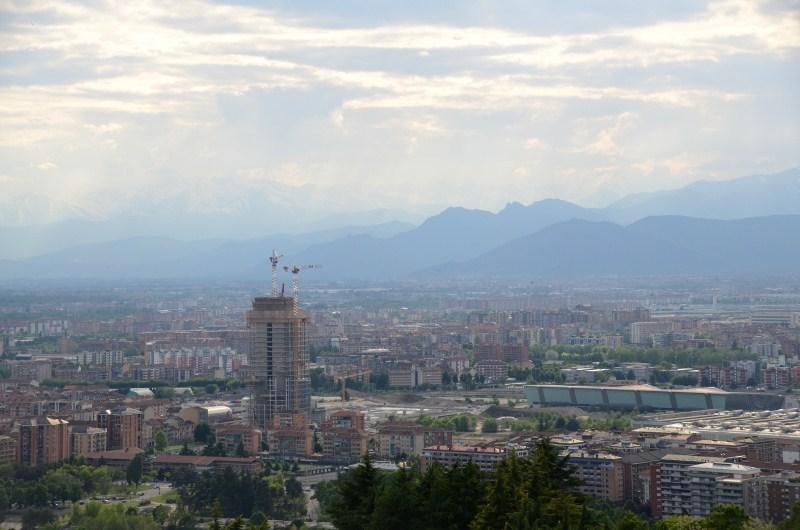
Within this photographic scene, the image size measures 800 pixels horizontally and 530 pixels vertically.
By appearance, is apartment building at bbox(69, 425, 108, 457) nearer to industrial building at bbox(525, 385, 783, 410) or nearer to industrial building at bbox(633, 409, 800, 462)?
industrial building at bbox(633, 409, 800, 462)

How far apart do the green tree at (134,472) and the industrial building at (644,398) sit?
13.5 meters

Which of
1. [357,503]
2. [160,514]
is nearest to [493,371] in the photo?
[160,514]

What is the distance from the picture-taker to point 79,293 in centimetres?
9762

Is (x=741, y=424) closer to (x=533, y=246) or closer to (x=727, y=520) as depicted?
(x=727, y=520)

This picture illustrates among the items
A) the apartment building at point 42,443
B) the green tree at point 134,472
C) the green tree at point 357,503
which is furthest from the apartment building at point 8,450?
the green tree at point 357,503

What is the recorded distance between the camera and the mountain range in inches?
5153

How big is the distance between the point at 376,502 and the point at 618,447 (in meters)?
11.7

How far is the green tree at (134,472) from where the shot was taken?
23781 millimetres

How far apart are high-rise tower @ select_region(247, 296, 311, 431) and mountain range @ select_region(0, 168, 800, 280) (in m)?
91.1

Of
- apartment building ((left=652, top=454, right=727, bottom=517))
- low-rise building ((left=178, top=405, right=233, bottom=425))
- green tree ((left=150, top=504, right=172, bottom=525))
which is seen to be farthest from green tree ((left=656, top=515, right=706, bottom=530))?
low-rise building ((left=178, top=405, right=233, bottom=425))

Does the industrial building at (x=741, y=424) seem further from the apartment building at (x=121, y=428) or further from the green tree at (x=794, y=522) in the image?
the apartment building at (x=121, y=428)

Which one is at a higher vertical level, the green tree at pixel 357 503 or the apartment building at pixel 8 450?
the green tree at pixel 357 503

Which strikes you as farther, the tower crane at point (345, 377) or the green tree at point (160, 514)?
the tower crane at point (345, 377)

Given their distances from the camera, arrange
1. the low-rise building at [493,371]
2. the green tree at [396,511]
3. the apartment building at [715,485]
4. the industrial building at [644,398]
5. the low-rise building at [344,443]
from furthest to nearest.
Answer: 1. the low-rise building at [493,371]
2. the industrial building at [644,398]
3. the low-rise building at [344,443]
4. the apartment building at [715,485]
5. the green tree at [396,511]
